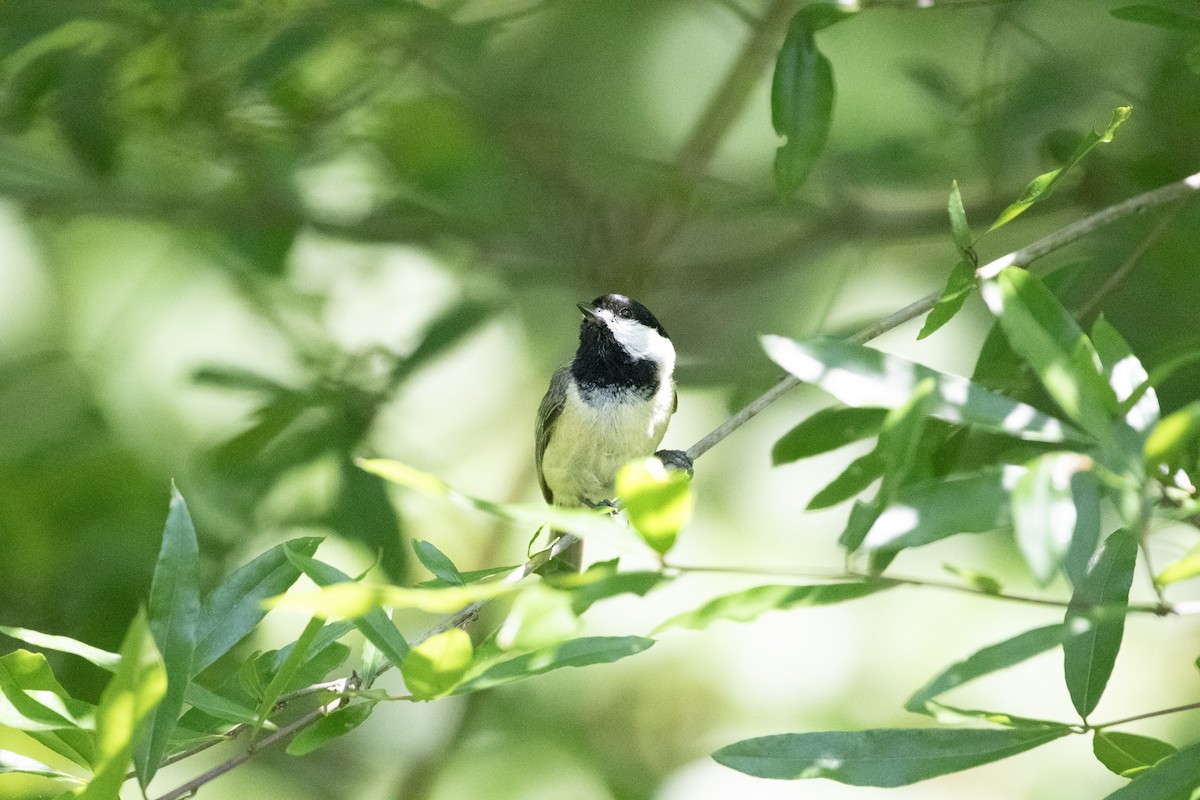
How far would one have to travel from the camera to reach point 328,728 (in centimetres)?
154

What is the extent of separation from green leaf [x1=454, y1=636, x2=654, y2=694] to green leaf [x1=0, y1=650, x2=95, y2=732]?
0.58 metres

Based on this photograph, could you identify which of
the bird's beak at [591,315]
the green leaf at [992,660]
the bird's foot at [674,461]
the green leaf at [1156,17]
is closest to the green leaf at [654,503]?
the green leaf at [992,660]

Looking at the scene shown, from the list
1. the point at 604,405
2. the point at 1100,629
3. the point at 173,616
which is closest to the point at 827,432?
the point at 1100,629

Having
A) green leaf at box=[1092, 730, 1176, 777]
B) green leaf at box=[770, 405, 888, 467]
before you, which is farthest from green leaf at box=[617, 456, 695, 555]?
green leaf at box=[770, 405, 888, 467]

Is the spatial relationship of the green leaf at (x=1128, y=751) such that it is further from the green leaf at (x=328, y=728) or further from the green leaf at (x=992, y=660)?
the green leaf at (x=328, y=728)

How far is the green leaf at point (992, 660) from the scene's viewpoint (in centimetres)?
115

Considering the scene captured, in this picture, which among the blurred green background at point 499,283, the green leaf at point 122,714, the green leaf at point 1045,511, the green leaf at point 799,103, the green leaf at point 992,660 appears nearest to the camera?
the green leaf at point 1045,511

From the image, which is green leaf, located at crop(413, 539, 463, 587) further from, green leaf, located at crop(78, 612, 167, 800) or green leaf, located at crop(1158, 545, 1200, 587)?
green leaf, located at crop(1158, 545, 1200, 587)

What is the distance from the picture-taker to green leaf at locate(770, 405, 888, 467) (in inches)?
82.0

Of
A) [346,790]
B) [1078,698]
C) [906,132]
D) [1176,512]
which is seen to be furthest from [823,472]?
[1176,512]

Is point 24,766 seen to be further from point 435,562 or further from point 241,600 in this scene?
point 435,562

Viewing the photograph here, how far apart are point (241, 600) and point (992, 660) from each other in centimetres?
102

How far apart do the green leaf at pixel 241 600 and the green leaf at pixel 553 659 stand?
1.22 feet

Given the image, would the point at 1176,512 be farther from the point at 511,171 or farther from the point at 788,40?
the point at 511,171
